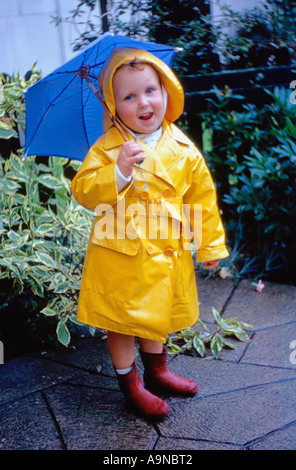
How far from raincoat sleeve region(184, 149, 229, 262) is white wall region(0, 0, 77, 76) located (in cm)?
289

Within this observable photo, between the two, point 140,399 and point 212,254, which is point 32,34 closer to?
point 212,254

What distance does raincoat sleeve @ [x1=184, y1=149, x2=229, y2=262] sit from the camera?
6.70ft

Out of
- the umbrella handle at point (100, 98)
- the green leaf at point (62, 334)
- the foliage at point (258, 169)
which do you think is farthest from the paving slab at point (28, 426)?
the foliage at point (258, 169)

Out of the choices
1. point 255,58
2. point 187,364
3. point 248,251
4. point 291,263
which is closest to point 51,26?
point 255,58

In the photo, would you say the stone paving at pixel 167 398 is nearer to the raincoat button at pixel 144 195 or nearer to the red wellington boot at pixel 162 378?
the red wellington boot at pixel 162 378

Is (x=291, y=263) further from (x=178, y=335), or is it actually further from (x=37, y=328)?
(x=37, y=328)

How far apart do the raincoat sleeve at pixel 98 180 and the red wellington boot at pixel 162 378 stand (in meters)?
0.74

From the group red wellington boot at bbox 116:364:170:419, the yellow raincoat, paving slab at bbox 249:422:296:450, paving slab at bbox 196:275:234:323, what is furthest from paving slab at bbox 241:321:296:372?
the yellow raincoat

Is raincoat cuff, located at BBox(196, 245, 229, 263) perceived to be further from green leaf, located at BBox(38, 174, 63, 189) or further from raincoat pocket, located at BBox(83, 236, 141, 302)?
green leaf, located at BBox(38, 174, 63, 189)

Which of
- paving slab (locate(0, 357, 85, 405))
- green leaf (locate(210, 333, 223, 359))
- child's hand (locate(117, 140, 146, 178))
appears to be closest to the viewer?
child's hand (locate(117, 140, 146, 178))

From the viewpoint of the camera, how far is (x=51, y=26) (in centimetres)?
444

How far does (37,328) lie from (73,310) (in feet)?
0.88

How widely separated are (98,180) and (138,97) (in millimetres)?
349

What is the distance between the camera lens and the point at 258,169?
3.26m
